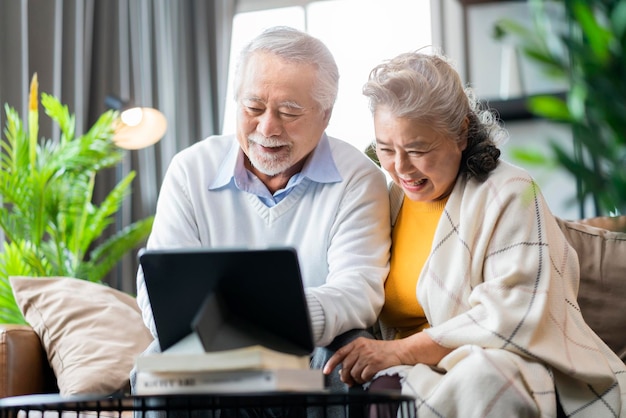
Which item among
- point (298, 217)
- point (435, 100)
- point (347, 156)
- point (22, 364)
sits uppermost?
point (435, 100)

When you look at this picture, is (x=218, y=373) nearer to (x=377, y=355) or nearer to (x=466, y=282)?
(x=377, y=355)

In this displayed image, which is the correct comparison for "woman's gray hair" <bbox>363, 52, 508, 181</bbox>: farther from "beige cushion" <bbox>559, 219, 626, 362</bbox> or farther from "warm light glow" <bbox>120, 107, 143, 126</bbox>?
"warm light glow" <bbox>120, 107, 143, 126</bbox>

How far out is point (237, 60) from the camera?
2154mm

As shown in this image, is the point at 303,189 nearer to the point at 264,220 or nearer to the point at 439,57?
the point at 264,220

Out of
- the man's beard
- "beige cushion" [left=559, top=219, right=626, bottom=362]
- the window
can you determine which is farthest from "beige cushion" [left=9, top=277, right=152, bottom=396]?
the window

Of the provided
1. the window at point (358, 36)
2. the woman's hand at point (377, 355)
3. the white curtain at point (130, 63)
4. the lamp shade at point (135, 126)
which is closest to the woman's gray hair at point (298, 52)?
the woman's hand at point (377, 355)

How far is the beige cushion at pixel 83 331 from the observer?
88.4 inches

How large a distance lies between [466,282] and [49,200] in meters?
2.29

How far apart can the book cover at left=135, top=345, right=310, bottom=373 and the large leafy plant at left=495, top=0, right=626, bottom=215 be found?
742mm

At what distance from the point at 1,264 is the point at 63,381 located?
1336 millimetres

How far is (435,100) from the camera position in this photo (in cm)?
192

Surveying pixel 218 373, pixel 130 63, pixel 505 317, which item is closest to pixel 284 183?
pixel 505 317

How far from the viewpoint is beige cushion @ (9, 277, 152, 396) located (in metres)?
2.25

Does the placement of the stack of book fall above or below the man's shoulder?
below
